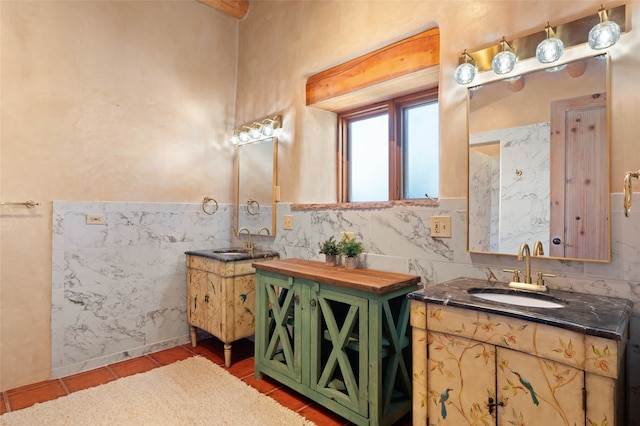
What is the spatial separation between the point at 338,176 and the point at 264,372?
5.08ft

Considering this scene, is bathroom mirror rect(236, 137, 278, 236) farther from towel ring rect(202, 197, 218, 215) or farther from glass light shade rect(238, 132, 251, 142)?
towel ring rect(202, 197, 218, 215)

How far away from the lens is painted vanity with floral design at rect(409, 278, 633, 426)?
108 centimetres

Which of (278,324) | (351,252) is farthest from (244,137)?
(278,324)

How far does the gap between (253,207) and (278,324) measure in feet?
4.00

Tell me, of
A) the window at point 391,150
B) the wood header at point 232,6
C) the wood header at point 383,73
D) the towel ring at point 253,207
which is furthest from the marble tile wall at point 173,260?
the wood header at point 232,6

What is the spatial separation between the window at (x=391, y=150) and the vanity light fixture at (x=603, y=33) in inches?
37.8

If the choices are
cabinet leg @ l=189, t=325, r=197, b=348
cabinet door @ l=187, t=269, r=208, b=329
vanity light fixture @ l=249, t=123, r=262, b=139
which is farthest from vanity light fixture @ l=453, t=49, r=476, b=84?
cabinet leg @ l=189, t=325, r=197, b=348

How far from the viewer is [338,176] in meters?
2.87

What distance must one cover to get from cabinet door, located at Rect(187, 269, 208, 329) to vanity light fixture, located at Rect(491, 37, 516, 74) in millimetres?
2368

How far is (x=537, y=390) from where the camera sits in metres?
1.20

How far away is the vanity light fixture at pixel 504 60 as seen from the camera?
1.66 meters

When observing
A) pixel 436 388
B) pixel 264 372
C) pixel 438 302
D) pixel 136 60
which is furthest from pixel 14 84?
pixel 436 388

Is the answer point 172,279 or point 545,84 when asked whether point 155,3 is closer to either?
point 172,279

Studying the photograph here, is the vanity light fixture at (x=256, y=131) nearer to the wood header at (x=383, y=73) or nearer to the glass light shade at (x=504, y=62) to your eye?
the wood header at (x=383, y=73)
